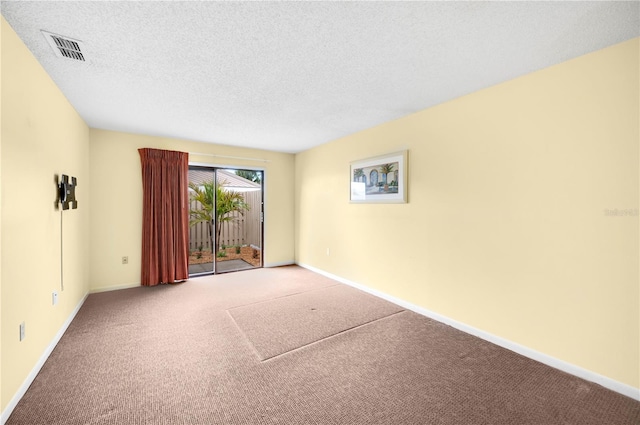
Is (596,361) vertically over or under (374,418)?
over

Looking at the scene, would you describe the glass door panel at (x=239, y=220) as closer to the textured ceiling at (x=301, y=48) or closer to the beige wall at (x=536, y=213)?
the textured ceiling at (x=301, y=48)

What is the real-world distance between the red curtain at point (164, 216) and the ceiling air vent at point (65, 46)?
225 cm

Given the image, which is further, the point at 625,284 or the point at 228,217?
the point at 228,217

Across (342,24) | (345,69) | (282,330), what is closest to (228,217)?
(282,330)

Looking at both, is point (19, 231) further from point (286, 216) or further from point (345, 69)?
point (286, 216)

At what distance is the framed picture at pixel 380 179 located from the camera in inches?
133

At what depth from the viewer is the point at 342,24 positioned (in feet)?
5.42

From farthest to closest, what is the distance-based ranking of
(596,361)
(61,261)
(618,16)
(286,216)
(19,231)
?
(286,216), (61,261), (596,361), (19,231), (618,16)

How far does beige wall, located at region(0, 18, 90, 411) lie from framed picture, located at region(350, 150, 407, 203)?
11.0ft

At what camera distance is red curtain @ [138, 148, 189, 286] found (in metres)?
4.13

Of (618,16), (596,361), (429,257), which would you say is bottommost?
(596,361)

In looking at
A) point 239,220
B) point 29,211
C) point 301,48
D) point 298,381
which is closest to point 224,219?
point 239,220

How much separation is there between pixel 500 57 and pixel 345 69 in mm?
1155

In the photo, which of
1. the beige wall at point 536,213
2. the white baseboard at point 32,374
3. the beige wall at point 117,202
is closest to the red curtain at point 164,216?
the beige wall at point 117,202
